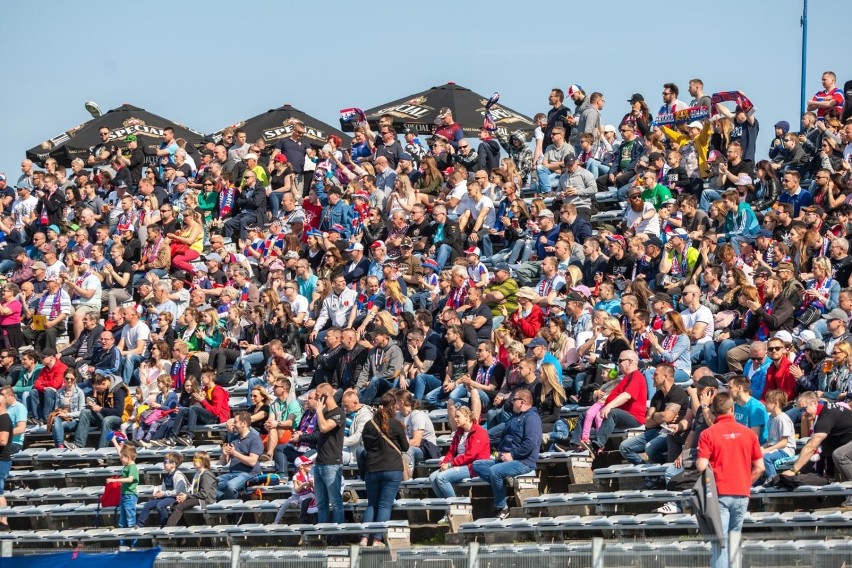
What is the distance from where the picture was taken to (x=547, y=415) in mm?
15438

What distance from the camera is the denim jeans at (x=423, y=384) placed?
55.9 ft

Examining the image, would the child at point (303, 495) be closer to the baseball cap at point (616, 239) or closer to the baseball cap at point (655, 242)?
the baseball cap at point (616, 239)

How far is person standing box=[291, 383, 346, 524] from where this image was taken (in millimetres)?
14383

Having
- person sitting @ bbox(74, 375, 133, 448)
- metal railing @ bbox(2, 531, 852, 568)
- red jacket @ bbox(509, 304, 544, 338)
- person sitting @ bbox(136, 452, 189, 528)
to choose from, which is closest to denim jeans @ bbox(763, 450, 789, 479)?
metal railing @ bbox(2, 531, 852, 568)

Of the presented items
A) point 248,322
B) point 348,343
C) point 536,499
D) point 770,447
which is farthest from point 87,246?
point 770,447

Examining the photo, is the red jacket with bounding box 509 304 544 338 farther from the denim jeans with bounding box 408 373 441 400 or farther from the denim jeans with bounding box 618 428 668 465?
the denim jeans with bounding box 618 428 668 465

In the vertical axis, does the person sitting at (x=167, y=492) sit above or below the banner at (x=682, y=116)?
below

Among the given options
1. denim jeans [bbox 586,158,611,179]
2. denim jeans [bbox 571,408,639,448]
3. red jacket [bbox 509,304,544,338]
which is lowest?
denim jeans [bbox 571,408,639,448]

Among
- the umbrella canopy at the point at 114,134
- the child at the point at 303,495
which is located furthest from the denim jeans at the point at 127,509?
the umbrella canopy at the point at 114,134

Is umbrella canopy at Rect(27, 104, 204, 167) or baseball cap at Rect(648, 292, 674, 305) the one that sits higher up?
umbrella canopy at Rect(27, 104, 204, 167)

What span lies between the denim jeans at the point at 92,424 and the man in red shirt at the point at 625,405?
6.92 m

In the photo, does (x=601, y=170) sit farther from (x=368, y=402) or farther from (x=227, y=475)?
(x=227, y=475)

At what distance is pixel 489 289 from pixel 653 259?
6.80 ft

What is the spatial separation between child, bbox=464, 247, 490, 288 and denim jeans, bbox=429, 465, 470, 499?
166 inches
